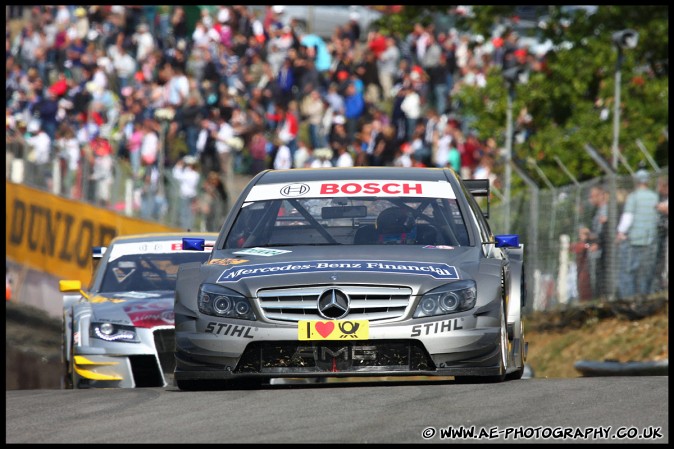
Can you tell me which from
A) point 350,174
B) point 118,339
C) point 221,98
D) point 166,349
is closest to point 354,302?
point 350,174

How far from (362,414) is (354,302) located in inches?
57.5

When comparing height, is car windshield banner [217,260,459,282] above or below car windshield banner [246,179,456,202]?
below

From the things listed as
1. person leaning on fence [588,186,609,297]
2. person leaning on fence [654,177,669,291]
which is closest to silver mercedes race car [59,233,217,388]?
person leaning on fence [654,177,669,291]

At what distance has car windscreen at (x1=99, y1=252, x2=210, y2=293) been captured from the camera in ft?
43.8

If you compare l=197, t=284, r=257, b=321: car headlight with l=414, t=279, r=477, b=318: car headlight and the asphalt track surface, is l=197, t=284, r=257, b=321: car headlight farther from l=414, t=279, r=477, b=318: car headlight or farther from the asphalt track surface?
l=414, t=279, r=477, b=318: car headlight

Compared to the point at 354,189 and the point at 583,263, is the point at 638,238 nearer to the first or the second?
the point at 583,263

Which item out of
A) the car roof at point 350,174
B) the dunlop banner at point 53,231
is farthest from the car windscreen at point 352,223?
the dunlop banner at point 53,231

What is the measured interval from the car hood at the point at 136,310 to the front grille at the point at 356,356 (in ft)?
10.2

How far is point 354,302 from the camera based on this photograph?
359 inches

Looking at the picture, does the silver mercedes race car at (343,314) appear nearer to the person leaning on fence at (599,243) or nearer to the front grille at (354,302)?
the front grille at (354,302)

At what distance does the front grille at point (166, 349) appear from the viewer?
12.1 meters

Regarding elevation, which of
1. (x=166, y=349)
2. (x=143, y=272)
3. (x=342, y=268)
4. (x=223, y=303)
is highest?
(x=342, y=268)

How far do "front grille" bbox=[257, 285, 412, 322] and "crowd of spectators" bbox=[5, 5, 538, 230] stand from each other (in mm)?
12873

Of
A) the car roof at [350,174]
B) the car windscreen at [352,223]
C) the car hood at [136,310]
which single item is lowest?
the car hood at [136,310]
